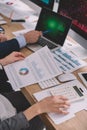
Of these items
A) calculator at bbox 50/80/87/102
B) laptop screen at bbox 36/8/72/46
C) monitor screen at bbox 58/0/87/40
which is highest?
monitor screen at bbox 58/0/87/40

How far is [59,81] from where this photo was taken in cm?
123

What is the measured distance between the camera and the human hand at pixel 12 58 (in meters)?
1.32

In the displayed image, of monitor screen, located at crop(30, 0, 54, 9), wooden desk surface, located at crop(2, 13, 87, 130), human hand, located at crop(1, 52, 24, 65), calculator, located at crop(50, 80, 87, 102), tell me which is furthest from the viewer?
monitor screen, located at crop(30, 0, 54, 9)

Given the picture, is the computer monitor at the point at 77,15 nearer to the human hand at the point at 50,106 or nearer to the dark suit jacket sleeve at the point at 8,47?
the dark suit jacket sleeve at the point at 8,47

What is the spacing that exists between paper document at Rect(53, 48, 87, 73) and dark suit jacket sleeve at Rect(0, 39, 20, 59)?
22 centimetres

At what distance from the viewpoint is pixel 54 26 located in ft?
4.95

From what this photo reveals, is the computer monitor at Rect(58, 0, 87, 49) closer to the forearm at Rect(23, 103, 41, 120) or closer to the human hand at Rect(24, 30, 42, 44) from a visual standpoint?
the human hand at Rect(24, 30, 42, 44)

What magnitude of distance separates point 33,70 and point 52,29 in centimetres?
37

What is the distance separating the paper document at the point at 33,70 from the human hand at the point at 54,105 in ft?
0.56

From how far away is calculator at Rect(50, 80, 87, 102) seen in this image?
112 centimetres

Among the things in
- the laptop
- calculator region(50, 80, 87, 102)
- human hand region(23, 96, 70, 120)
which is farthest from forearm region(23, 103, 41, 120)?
the laptop

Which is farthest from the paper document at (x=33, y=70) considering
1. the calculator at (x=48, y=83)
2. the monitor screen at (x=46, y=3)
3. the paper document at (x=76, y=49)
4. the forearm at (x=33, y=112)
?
the monitor screen at (x=46, y=3)

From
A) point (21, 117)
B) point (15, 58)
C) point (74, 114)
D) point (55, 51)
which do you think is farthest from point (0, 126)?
point (55, 51)

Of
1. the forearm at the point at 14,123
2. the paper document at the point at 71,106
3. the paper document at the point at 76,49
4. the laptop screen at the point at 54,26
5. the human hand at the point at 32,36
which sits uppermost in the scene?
the laptop screen at the point at 54,26
